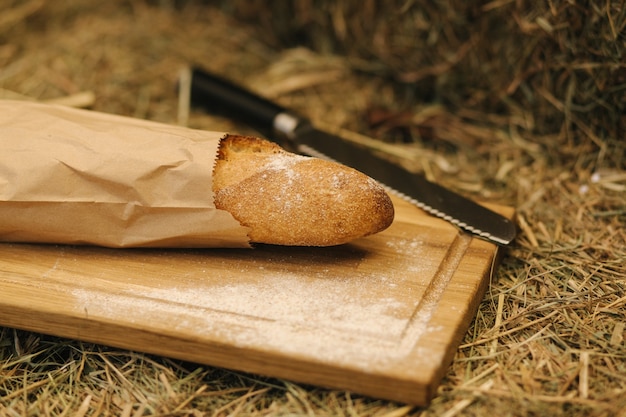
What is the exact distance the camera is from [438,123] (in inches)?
84.5

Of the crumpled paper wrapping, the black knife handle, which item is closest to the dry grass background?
the black knife handle

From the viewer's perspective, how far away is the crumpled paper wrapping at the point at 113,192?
1.45 meters

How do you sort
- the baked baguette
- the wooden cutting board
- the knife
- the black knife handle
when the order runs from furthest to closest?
1. the black knife handle
2. the knife
3. the baked baguette
4. the wooden cutting board

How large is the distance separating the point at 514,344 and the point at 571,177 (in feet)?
2.31

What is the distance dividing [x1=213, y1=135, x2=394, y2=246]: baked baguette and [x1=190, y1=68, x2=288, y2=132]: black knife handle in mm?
561

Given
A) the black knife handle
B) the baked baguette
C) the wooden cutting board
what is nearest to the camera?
the wooden cutting board

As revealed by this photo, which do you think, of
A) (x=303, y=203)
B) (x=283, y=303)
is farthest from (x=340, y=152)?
(x=283, y=303)

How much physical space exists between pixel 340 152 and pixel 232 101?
44cm

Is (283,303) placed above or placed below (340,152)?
below

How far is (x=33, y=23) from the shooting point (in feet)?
8.52

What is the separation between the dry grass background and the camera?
1.30 metres

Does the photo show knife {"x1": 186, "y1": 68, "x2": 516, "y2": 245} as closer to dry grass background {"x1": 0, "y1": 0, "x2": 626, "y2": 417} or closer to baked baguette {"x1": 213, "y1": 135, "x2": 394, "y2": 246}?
dry grass background {"x1": 0, "y1": 0, "x2": 626, "y2": 417}

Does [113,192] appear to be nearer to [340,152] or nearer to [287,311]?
[287,311]

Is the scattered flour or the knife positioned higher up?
the knife
